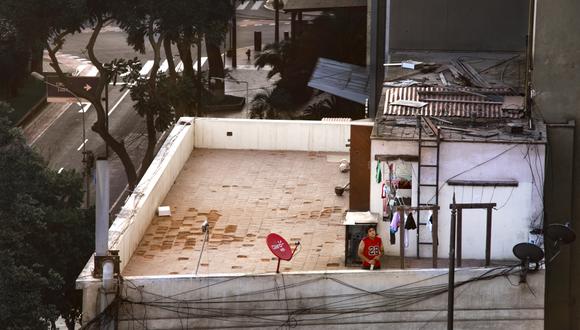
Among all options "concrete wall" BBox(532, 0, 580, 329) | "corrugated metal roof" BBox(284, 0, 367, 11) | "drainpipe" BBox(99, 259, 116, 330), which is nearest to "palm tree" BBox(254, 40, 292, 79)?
"corrugated metal roof" BBox(284, 0, 367, 11)

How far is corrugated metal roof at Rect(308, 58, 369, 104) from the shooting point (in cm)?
5925

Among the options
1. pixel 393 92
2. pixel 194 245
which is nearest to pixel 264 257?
pixel 194 245

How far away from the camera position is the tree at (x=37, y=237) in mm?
40219

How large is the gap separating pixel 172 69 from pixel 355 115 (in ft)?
25.1

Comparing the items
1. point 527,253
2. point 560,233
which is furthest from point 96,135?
point 527,253

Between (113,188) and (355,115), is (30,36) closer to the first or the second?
(113,188)

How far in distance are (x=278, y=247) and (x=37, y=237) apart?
1547 centimetres

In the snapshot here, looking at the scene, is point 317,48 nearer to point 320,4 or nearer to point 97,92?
point 320,4

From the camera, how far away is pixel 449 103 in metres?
36.6

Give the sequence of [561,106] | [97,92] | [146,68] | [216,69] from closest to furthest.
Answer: [561,106]
[97,92]
[216,69]
[146,68]

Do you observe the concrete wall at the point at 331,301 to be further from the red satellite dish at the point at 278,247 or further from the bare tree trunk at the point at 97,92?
the bare tree trunk at the point at 97,92

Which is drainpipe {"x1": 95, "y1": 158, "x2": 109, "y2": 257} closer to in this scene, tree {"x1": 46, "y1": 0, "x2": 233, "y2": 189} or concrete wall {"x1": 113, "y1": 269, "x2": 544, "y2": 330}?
concrete wall {"x1": 113, "y1": 269, "x2": 544, "y2": 330}

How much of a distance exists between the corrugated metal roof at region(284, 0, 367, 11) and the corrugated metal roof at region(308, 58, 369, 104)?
8.05 meters

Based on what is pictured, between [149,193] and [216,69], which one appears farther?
[216,69]
